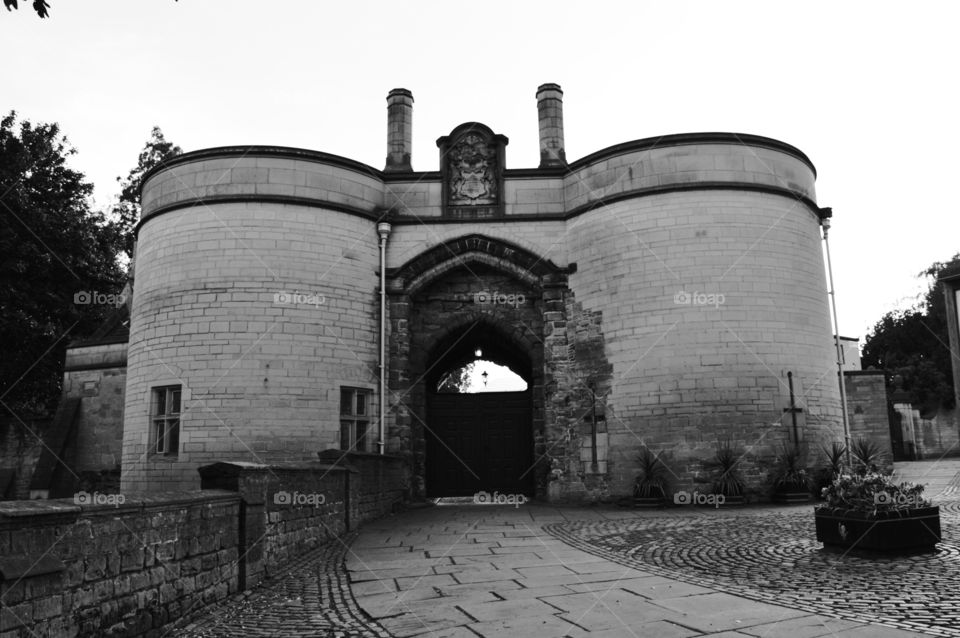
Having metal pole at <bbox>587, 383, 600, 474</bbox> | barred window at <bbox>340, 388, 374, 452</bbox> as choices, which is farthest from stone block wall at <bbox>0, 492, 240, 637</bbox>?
metal pole at <bbox>587, 383, 600, 474</bbox>

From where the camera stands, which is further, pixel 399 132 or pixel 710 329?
pixel 399 132

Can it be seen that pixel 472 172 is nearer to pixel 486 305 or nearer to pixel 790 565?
pixel 486 305

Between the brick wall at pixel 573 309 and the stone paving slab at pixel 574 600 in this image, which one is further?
the brick wall at pixel 573 309

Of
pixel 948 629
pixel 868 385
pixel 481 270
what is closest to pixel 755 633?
pixel 948 629

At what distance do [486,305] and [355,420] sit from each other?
3784 mm

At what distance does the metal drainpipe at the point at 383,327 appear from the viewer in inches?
566

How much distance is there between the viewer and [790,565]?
670 centimetres

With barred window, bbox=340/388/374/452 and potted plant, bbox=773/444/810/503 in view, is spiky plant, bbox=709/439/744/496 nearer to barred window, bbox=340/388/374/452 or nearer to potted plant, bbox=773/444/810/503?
potted plant, bbox=773/444/810/503

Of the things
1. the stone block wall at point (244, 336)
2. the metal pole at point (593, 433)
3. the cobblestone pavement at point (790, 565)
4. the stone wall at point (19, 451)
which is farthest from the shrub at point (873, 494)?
the stone wall at point (19, 451)

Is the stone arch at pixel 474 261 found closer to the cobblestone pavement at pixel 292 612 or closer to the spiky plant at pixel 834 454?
the spiky plant at pixel 834 454

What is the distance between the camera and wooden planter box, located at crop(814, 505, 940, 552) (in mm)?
6926

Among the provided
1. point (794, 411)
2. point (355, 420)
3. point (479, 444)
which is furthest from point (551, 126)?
point (794, 411)

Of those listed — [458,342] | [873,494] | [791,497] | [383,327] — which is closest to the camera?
[873,494]

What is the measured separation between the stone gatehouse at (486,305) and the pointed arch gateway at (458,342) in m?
0.05
